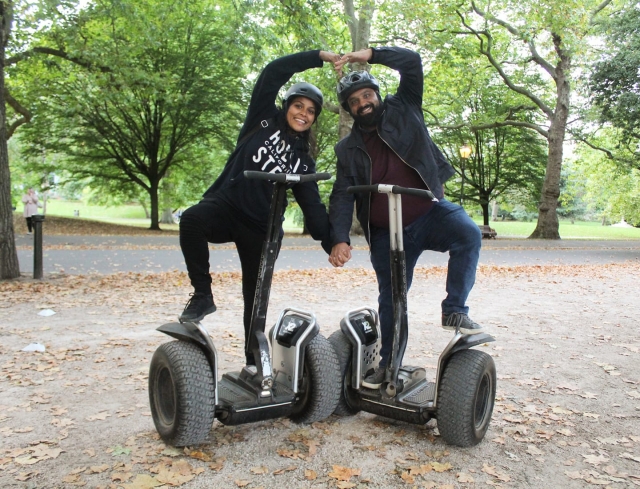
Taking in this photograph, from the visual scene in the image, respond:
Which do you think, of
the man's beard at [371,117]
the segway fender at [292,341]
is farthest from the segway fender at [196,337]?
the man's beard at [371,117]

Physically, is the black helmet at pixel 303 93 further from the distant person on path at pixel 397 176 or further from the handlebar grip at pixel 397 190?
the handlebar grip at pixel 397 190

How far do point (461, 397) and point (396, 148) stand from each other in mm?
1468

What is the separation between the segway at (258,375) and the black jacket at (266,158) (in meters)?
0.23

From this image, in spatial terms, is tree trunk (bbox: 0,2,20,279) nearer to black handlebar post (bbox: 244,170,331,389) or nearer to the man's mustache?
black handlebar post (bbox: 244,170,331,389)

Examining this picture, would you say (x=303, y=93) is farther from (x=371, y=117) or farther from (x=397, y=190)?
(x=397, y=190)

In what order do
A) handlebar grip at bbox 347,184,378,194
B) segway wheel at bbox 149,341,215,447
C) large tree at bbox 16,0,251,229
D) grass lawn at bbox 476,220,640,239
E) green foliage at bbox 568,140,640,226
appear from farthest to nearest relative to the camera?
green foliage at bbox 568,140,640,226 → grass lawn at bbox 476,220,640,239 → large tree at bbox 16,0,251,229 → handlebar grip at bbox 347,184,378,194 → segway wheel at bbox 149,341,215,447

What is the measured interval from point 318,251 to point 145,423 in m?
12.0

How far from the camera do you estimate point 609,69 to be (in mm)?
18328

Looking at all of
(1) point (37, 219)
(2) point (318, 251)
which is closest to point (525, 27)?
(2) point (318, 251)

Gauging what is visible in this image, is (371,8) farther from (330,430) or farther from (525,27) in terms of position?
(330,430)

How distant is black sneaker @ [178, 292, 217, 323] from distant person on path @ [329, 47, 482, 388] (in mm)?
787

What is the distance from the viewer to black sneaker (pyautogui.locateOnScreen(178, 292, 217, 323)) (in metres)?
3.26

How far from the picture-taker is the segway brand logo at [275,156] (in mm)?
3422

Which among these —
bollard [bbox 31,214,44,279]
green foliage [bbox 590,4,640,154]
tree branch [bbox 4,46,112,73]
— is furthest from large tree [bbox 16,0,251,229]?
green foliage [bbox 590,4,640,154]
